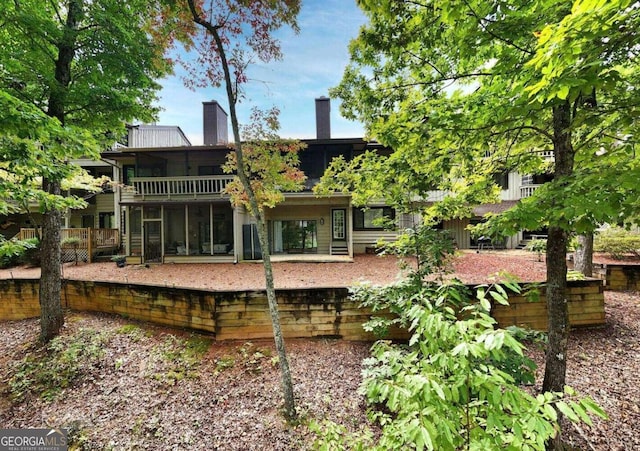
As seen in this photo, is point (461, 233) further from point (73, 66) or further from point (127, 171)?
point (127, 171)

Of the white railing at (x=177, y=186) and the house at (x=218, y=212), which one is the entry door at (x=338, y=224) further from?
the white railing at (x=177, y=186)

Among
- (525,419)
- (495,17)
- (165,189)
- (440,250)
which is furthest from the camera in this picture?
(165,189)

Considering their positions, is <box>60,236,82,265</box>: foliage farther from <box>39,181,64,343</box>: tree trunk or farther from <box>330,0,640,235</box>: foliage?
<box>330,0,640,235</box>: foliage

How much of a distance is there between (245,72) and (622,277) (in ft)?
31.5

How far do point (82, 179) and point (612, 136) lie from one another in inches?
429

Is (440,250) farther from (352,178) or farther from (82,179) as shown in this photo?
(82,179)

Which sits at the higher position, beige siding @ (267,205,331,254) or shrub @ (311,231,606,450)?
beige siding @ (267,205,331,254)

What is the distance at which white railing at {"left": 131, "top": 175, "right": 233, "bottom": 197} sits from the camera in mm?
12008

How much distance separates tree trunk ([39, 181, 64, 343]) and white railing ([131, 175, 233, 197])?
704 centimetres

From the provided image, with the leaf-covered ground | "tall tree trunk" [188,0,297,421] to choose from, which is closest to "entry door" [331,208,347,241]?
the leaf-covered ground

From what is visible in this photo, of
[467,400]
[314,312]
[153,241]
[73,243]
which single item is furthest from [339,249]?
[73,243]

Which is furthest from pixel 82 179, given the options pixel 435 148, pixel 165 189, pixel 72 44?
pixel 435 148

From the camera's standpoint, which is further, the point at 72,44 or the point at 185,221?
the point at 185,221

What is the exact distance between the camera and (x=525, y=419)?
4.30 ft
